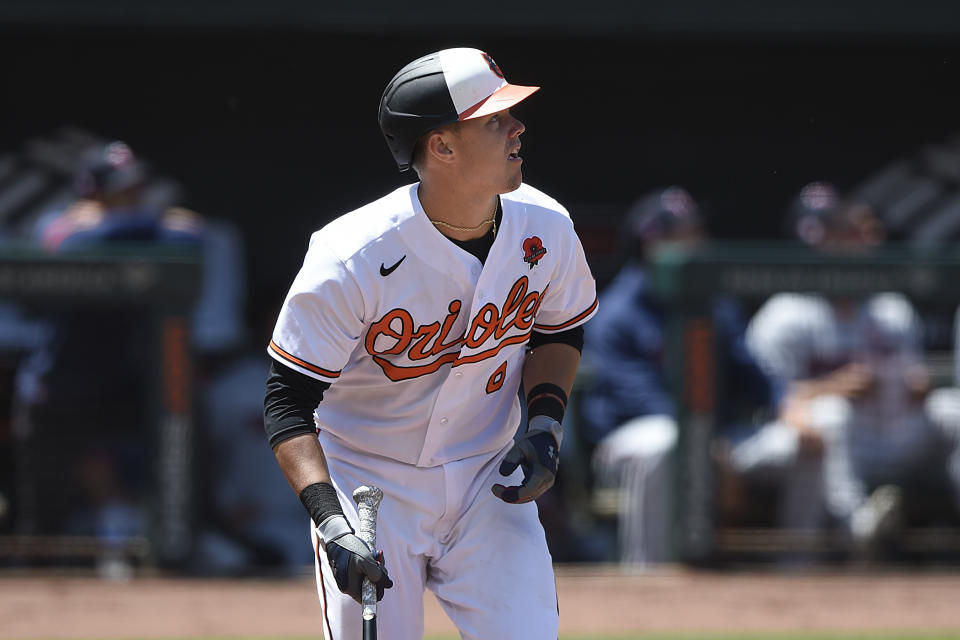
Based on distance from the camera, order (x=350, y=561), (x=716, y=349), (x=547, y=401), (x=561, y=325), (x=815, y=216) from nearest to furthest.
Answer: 1. (x=350, y=561)
2. (x=547, y=401)
3. (x=561, y=325)
4. (x=716, y=349)
5. (x=815, y=216)

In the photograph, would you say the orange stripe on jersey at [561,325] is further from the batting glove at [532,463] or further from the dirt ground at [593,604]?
the dirt ground at [593,604]

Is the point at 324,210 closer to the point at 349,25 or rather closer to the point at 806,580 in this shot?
the point at 349,25

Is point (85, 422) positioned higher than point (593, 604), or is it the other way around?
point (85, 422)

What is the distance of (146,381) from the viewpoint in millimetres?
6410

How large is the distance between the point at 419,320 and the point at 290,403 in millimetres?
307

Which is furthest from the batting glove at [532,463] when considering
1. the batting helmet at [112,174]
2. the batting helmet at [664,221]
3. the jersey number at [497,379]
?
the batting helmet at [664,221]

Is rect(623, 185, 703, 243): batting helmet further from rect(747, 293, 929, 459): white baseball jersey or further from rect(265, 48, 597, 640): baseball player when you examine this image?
rect(265, 48, 597, 640): baseball player

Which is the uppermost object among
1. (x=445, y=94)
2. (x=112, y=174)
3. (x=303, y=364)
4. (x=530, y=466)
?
(x=112, y=174)

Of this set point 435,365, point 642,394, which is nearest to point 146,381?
point 642,394

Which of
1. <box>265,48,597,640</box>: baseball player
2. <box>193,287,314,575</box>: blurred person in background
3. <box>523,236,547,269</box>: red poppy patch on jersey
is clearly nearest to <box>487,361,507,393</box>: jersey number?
<box>265,48,597,640</box>: baseball player

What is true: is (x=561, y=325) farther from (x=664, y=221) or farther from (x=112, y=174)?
(x=664, y=221)

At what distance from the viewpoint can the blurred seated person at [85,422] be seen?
630 cm

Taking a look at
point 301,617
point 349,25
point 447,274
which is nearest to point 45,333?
point 301,617

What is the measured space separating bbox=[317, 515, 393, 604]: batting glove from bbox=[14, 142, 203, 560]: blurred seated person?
3.70 meters
